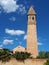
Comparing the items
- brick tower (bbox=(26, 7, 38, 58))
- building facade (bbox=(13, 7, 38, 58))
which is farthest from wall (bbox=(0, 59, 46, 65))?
building facade (bbox=(13, 7, 38, 58))

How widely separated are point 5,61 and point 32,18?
25472 mm

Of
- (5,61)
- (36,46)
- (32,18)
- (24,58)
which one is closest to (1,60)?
(5,61)

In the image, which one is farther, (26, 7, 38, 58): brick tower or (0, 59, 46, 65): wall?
(26, 7, 38, 58): brick tower

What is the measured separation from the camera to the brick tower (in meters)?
55.5

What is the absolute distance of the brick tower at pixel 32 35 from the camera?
55500 mm

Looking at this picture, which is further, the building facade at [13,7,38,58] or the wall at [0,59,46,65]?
the building facade at [13,7,38,58]

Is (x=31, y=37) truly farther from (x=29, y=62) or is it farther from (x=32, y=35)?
(x=29, y=62)

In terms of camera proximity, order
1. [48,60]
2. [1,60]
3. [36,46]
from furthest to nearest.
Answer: [36,46]
[1,60]
[48,60]

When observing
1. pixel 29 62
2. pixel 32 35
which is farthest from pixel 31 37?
pixel 29 62

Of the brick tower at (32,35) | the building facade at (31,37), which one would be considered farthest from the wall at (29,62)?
the building facade at (31,37)

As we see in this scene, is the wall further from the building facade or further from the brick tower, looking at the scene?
the building facade

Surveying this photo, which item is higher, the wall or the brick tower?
the brick tower

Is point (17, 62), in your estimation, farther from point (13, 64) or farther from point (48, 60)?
point (48, 60)

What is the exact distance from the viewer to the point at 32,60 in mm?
34344
